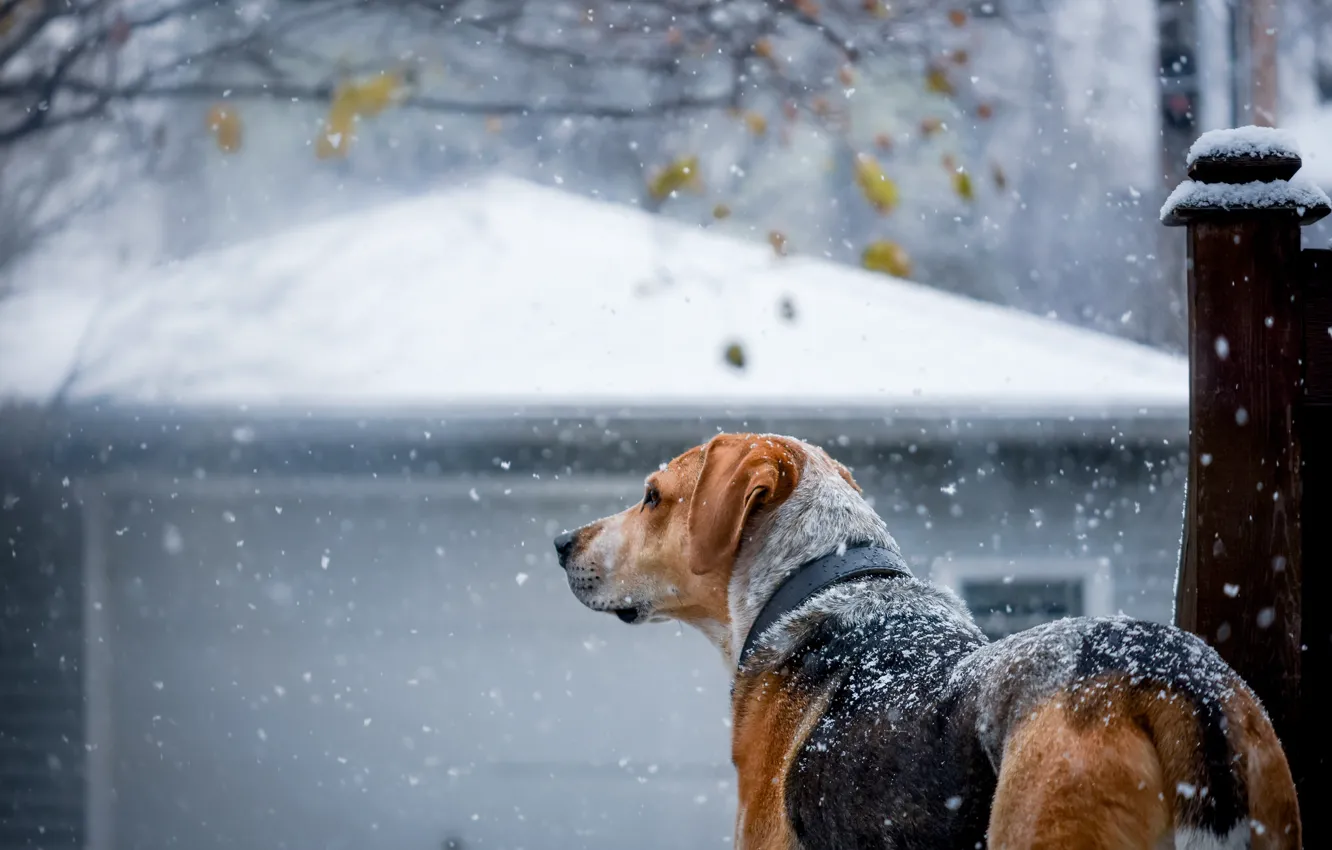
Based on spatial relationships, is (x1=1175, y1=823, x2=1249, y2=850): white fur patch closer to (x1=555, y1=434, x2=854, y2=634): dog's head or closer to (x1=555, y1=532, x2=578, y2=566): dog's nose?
(x1=555, y1=434, x2=854, y2=634): dog's head

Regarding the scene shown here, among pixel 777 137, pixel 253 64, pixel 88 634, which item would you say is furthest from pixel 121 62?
pixel 777 137

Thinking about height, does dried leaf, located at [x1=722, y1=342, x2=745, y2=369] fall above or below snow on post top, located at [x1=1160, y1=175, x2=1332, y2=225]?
below

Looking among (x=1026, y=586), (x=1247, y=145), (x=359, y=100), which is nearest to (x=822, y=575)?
(x=1247, y=145)

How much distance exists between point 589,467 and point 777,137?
3.57 m

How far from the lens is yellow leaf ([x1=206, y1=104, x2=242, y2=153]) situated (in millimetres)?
7277

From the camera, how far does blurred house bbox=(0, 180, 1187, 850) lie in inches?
251

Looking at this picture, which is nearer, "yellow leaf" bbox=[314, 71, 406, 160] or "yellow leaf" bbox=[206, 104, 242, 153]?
"yellow leaf" bbox=[314, 71, 406, 160]

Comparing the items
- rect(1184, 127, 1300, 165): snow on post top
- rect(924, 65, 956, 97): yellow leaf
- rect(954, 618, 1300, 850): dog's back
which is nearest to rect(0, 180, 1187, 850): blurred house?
rect(924, 65, 956, 97): yellow leaf

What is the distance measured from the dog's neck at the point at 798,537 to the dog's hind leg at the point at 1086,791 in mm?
999

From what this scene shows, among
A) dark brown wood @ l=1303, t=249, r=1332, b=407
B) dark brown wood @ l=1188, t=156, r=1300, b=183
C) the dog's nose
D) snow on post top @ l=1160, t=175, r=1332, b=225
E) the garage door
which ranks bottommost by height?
the garage door

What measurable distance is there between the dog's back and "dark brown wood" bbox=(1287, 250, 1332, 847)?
60 centimetres

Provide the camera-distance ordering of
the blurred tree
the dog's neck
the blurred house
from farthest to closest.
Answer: the blurred tree
the blurred house
the dog's neck

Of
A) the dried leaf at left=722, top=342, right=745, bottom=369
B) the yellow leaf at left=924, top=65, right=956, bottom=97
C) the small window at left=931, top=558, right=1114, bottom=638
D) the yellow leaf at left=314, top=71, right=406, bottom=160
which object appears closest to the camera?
the dried leaf at left=722, top=342, right=745, bottom=369

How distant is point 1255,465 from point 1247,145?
2.01ft
